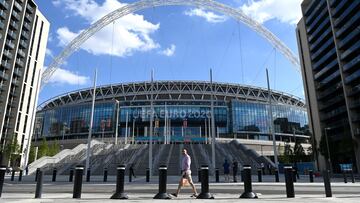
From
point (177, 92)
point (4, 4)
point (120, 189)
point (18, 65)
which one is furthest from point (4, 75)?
point (120, 189)

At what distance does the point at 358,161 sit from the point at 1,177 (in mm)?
59974

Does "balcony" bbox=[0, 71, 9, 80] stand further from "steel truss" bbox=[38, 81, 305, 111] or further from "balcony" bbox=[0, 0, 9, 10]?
"steel truss" bbox=[38, 81, 305, 111]

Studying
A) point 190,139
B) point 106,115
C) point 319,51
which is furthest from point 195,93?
point 319,51

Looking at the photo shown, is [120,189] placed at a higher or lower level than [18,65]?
lower

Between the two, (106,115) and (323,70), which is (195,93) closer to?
(106,115)

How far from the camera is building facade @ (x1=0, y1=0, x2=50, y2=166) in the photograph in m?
72.6

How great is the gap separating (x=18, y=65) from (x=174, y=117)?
160 ft

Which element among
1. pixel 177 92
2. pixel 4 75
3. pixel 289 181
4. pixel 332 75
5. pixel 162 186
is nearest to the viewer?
pixel 162 186

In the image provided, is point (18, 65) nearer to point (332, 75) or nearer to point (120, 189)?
point (332, 75)

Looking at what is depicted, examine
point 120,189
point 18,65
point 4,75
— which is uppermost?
point 18,65

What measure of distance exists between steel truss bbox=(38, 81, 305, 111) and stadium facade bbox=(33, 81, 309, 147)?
1.22 feet

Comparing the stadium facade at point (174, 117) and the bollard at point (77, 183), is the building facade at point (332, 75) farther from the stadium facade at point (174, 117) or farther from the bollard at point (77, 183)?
the bollard at point (77, 183)

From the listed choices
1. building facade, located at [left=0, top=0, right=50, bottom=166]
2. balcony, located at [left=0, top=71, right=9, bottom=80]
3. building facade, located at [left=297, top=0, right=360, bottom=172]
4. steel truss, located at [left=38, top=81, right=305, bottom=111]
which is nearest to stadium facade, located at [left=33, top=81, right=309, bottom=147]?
steel truss, located at [left=38, top=81, right=305, bottom=111]

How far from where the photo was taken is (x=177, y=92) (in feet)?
367
